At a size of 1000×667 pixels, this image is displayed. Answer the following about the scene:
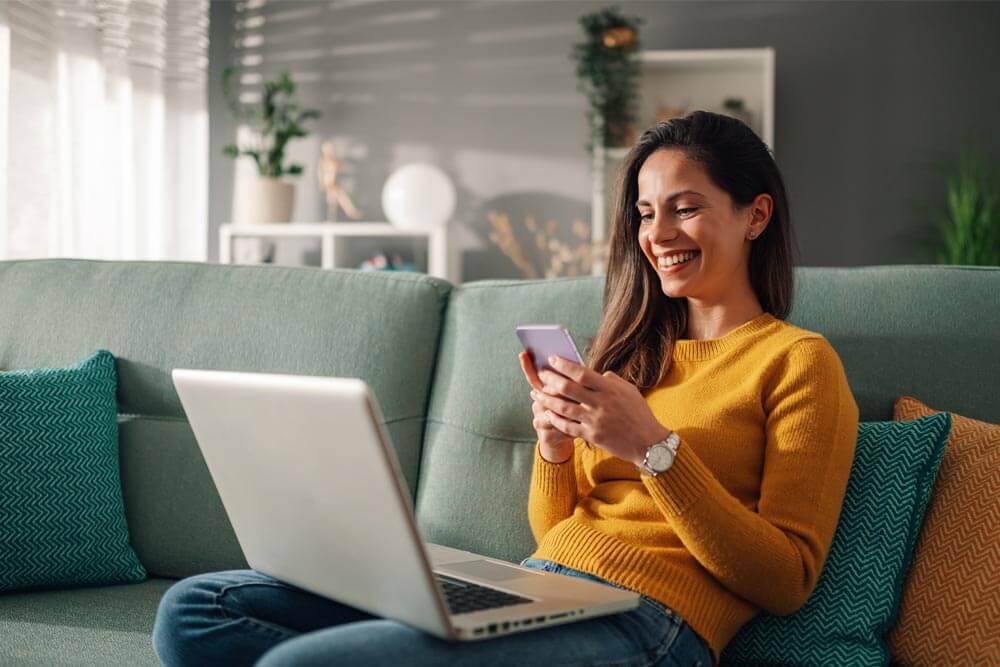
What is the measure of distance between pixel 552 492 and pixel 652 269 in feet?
1.22

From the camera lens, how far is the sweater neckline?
150 centimetres

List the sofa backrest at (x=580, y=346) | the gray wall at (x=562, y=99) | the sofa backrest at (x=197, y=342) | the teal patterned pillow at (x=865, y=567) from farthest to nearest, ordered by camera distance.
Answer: the gray wall at (x=562, y=99) < the sofa backrest at (x=197, y=342) < the sofa backrest at (x=580, y=346) < the teal patterned pillow at (x=865, y=567)

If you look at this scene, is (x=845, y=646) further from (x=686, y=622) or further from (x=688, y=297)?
(x=688, y=297)

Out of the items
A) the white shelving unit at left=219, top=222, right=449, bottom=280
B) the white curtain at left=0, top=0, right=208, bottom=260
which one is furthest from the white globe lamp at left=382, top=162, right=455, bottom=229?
the white curtain at left=0, top=0, right=208, bottom=260

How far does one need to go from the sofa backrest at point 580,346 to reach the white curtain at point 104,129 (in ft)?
6.97

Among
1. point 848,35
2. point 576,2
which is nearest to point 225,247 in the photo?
point 576,2

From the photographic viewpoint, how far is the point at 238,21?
15.5 feet

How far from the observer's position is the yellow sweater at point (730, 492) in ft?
4.12

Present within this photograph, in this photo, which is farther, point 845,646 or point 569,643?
point 845,646

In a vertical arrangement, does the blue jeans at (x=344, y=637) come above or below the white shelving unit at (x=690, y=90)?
below

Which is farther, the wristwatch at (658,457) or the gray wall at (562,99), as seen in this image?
the gray wall at (562,99)

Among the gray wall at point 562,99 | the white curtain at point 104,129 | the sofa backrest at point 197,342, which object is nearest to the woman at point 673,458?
the sofa backrest at point 197,342

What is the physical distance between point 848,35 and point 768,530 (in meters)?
3.56

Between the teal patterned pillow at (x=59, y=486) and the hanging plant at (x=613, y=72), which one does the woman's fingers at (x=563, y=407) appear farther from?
the hanging plant at (x=613, y=72)
